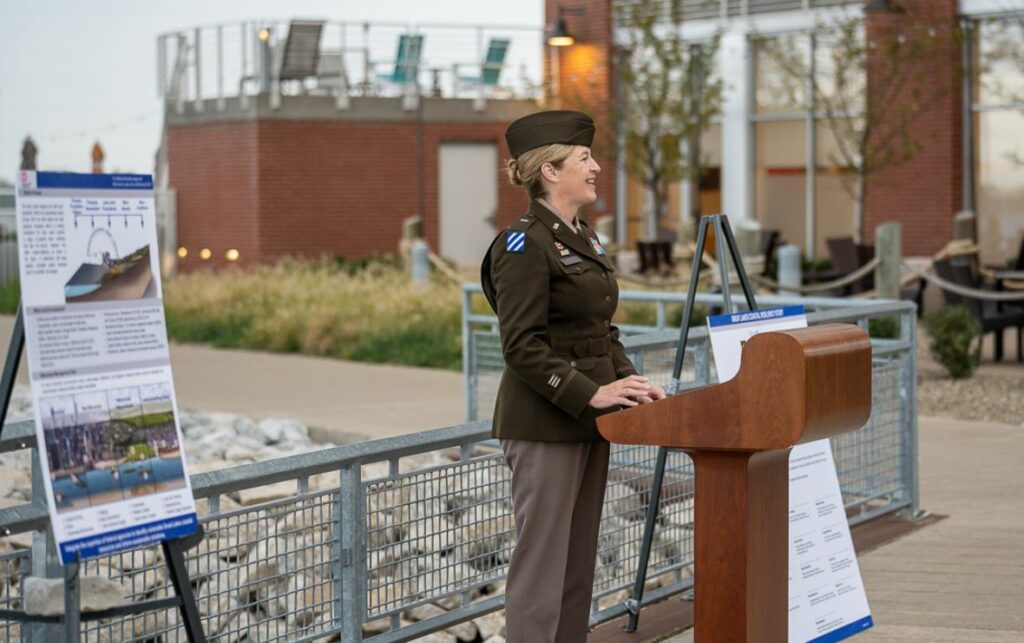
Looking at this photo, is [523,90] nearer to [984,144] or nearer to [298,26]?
[298,26]

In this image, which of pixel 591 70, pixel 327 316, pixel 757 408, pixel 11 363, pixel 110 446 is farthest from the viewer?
pixel 591 70

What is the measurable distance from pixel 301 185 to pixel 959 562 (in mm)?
21604

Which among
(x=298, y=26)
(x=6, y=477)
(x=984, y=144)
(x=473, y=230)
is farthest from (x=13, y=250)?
(x=6, y=477)

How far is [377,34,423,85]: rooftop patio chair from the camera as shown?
28031mm

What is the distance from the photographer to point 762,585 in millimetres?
Answer: 4648

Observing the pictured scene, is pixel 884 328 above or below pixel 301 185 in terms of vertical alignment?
below

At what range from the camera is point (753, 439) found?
430 cm

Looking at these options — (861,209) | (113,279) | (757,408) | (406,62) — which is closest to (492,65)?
(406,62)

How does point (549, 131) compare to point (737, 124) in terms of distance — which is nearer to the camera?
point (549, 131)

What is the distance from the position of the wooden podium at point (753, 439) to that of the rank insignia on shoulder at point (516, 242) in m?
0.52

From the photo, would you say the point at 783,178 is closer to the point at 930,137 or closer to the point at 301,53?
the point at 930,137

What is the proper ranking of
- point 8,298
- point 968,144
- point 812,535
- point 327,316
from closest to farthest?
point 812,535 → point 327,316 → point 8,298 → point 968,144

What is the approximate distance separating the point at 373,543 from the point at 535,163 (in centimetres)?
149

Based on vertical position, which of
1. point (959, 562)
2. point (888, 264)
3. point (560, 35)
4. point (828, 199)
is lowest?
point (959, 562)
